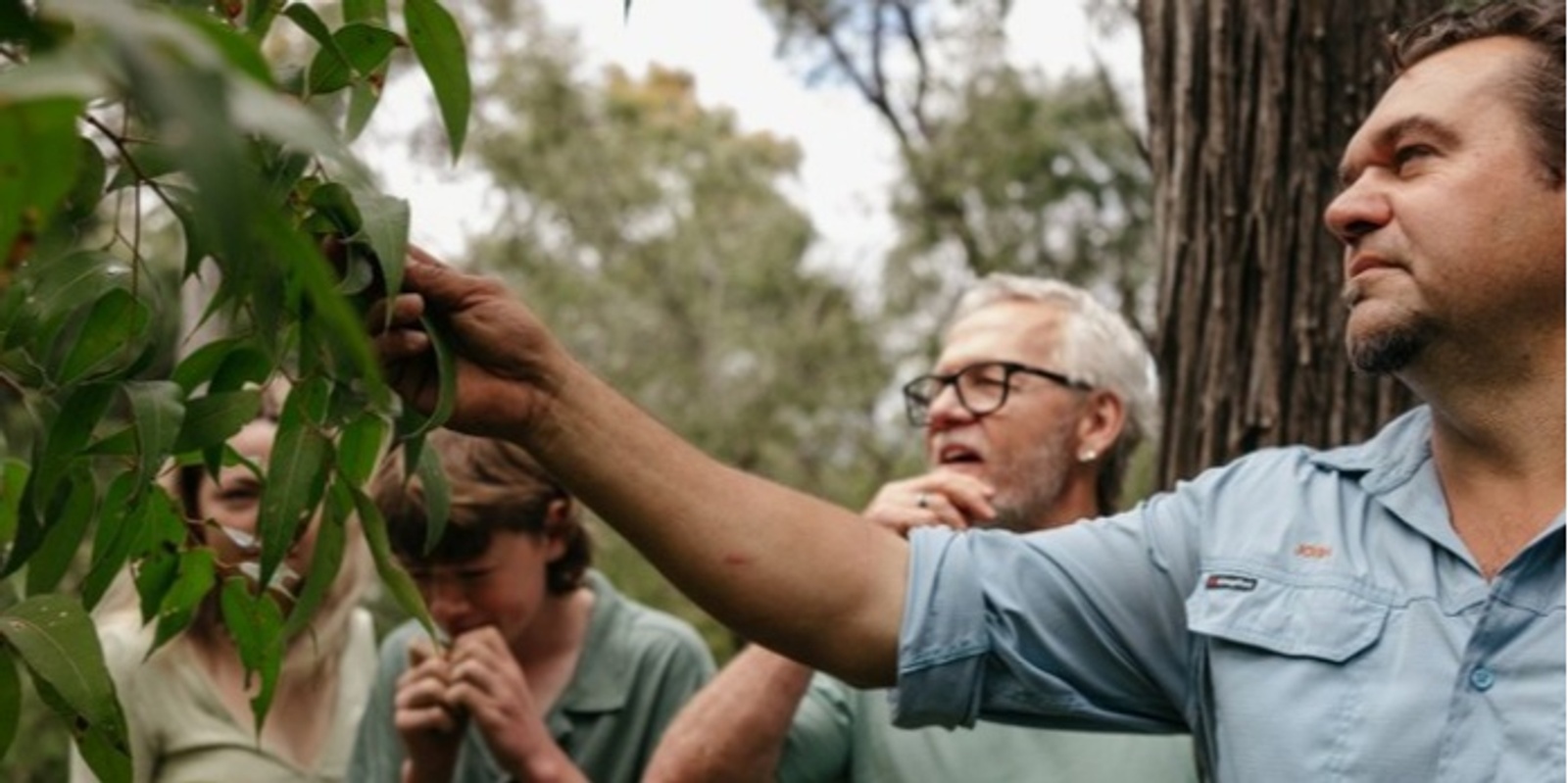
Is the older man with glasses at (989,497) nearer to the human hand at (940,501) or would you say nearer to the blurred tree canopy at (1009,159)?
the human hand at (940,501)

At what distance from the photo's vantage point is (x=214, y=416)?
6.19 ft

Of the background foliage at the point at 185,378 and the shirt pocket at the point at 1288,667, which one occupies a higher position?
the background foliage at the point at 185,378

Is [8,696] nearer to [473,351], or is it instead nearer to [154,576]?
[154,576]

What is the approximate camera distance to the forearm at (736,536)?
238 cm

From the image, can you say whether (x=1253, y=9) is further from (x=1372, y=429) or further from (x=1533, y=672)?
→ (x=1533, y=672)

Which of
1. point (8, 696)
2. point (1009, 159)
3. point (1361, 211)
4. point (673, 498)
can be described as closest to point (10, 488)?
point (8, 696)

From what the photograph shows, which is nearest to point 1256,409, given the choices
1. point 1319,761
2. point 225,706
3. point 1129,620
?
point 1129,620

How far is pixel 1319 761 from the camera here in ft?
7.67

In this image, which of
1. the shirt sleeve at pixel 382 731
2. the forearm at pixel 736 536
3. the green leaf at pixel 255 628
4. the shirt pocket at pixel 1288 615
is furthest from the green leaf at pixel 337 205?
the shirt sleeve at pixel 382 731

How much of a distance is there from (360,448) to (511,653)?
2103 mm

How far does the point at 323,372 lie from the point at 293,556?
2205mm

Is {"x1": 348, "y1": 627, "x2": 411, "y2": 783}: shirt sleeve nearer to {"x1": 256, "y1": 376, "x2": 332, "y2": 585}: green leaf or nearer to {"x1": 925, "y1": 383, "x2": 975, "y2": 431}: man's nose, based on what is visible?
{"x1": 925, "y1": 383, "x2": 975, "y2": 431}: man's nose

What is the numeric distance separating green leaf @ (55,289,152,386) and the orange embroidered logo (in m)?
1.19

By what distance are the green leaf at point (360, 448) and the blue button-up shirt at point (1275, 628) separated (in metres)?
0.71
